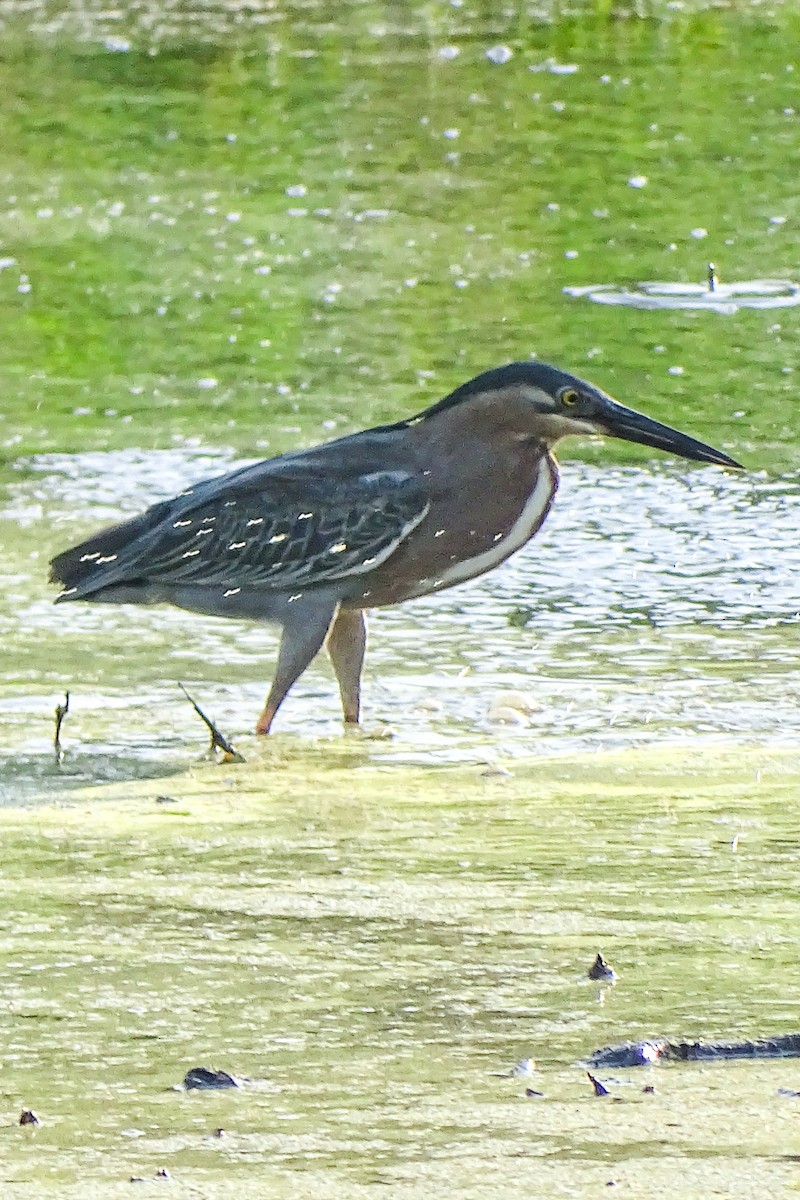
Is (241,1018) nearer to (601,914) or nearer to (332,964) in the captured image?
(332,964)

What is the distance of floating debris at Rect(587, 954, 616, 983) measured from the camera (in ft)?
12.3

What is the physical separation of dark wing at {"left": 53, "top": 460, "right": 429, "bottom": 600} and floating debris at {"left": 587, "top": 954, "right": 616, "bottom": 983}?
1952 millimetres

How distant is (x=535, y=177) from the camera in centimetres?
1288

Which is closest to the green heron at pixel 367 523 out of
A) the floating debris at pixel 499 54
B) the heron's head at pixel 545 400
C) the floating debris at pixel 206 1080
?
the heron's head at pixel 545 400

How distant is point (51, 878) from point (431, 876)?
0.66 metres

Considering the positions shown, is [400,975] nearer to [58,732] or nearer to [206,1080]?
[206,1080]

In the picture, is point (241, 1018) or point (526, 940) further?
point (526, 940)

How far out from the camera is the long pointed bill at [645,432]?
222 inches

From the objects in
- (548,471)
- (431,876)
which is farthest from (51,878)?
(548,471)

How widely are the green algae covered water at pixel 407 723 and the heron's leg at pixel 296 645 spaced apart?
99 mm

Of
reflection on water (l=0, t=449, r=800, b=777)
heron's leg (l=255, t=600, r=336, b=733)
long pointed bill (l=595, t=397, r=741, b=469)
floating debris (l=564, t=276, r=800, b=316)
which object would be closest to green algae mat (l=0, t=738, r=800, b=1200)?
heron's leg (l=255, t=600, r=336, b=733)

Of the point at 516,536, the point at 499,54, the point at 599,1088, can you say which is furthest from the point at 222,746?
the point at 499,54

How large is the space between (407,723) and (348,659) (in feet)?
0.66

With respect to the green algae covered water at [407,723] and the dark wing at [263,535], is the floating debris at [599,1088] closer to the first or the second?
the green algae covered water at [407,723]
